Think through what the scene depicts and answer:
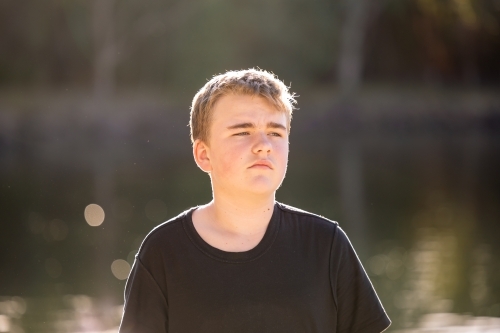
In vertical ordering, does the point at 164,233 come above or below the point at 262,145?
below

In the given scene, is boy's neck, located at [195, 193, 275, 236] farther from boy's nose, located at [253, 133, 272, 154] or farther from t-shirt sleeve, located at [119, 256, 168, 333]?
t-shirt sleeve, located at [119, 256, 168, 333]

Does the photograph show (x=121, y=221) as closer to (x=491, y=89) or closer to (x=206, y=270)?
(x=206, y=270)

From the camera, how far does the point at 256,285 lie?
213 centimetres

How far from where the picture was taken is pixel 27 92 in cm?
2727

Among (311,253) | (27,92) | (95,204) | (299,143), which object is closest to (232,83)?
(311,253)

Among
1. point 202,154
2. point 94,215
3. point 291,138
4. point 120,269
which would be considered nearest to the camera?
point 202,154

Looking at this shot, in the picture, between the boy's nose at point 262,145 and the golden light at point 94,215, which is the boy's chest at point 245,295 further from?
the golden light at point 94,215

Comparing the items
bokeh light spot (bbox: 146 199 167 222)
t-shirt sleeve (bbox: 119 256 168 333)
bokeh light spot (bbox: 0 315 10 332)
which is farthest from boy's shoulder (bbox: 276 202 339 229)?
bokeh light spot (bbox: 146 199 167 222)

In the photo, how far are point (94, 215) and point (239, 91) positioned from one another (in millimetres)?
10219

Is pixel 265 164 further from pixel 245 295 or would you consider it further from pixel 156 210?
pixel 156 210

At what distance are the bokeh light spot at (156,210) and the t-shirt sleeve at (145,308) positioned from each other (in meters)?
9.33

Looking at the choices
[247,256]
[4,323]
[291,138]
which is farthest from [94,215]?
[291,138]

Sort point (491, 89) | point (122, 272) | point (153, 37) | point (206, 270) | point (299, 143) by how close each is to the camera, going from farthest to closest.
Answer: point (491, 89), point (153, 37), point (299, 143), point (122, 272), point (206, 270)

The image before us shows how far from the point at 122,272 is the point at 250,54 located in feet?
71.1
